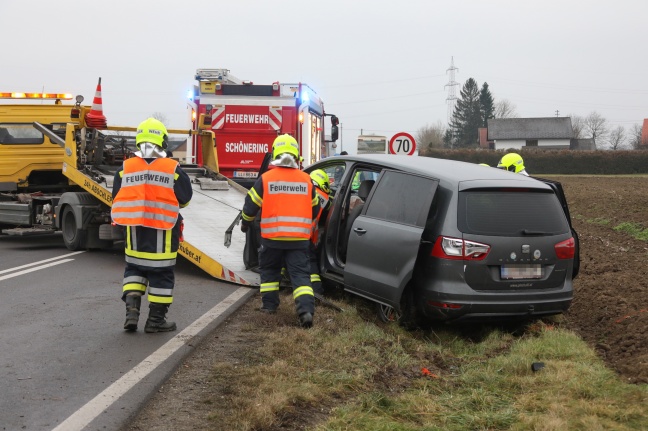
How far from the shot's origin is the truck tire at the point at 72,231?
41.8ft

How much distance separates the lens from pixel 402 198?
294 inches

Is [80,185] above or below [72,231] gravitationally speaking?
above

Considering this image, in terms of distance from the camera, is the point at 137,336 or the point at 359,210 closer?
the point at 137,336

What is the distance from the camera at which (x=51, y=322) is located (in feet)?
24.9

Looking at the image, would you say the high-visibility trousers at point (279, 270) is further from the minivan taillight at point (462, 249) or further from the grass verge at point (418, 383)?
the minivan taillight at point (462, 249)

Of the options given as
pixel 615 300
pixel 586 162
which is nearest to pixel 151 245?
pixel 615 300

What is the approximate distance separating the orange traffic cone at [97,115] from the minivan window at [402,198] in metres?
6.21

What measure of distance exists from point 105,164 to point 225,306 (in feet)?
18.4

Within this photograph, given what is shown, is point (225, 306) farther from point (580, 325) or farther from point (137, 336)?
point (580, 325)

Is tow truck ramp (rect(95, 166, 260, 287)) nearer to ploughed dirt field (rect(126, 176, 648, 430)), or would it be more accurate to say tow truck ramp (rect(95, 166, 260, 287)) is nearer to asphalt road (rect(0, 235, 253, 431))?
asphalt road (rect(0, 235, 253, 431))

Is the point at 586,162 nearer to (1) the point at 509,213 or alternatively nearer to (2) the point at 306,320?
(1) the point at 509,213

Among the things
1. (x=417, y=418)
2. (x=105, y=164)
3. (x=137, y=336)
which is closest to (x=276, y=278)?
(x=137, y=336)

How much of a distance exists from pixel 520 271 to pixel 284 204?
7.25 ft

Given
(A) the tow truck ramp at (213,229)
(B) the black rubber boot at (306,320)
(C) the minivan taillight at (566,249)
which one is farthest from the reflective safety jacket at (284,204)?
(C) the minivan taillight at (566,249)
